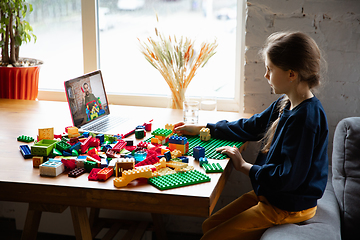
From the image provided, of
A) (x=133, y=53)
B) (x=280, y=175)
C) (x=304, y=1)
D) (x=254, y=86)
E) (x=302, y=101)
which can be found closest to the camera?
(x=280, y=175)

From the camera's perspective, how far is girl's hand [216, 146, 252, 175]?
1.39 m

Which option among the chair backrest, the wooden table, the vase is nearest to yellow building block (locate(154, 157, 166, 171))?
the wooden table

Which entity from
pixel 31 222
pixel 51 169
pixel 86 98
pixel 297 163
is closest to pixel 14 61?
pixel 86 98

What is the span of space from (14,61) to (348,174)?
211 cm

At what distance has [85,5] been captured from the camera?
2.50 meters

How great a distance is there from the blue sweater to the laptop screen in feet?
2.76

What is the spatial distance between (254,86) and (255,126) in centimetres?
51

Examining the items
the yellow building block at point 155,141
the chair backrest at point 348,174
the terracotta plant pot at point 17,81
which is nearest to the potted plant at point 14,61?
the terracotta plant pot at point 17,81

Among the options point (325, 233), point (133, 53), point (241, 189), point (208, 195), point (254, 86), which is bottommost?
point (241, 189)

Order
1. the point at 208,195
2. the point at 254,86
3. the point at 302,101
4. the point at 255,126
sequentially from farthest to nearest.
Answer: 1. the point at 254,86
2. the point at 255,126
3. the point at 302,101
4. the point at 208,195

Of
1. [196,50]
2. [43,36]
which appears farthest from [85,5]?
[196,50]

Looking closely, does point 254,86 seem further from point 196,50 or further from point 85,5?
point 85,5

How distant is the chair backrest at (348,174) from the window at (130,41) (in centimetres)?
93

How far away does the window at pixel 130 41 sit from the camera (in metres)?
2.40
